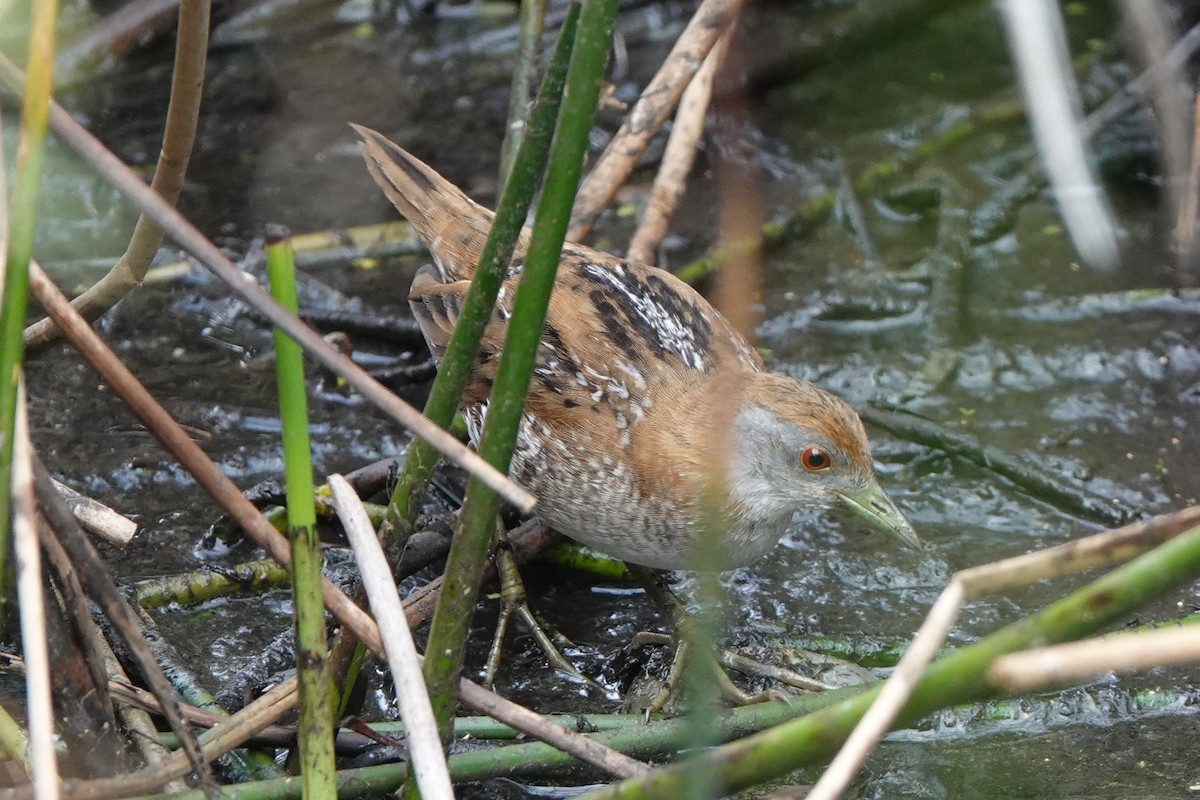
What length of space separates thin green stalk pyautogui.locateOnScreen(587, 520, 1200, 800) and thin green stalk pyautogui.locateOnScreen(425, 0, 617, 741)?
0.44m

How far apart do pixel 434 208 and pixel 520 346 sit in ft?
7.17

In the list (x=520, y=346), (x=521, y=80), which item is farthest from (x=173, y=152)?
(x=521, y=80)

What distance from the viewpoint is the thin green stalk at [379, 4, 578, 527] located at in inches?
79.2

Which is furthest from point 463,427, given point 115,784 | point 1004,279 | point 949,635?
point 1004,279

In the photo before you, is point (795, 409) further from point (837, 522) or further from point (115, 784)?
point (115, 784)

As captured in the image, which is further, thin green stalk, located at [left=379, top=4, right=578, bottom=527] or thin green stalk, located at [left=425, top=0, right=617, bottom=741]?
thin green stalk, located at [left=379, top=4, right=578, bottom=527]

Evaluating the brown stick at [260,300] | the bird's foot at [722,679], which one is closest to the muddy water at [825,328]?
the bird's foot at [722,679]

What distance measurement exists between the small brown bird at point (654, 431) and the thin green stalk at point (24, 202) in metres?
1.78

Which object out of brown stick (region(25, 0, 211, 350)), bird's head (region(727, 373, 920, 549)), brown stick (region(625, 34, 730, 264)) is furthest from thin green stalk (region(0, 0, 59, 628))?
brown stick (region(625, 34, 730, 264))

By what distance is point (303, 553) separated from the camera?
220 centimetres

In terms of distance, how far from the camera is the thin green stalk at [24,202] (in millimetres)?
1787

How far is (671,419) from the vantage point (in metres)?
3.51

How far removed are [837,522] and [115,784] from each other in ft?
8.44

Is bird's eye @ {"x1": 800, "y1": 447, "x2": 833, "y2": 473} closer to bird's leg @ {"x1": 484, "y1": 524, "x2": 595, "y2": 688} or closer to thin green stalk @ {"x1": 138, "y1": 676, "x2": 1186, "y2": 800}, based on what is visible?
thin green stalk @ {"x1": 138, "y1": 676, "x2": 1186, "y2": 800}
